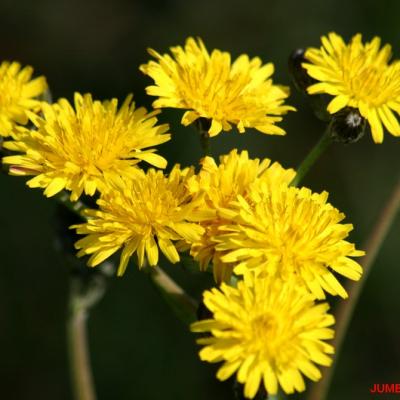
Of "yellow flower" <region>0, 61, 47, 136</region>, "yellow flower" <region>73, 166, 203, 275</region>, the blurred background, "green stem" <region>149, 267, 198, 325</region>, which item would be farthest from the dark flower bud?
the blurred background

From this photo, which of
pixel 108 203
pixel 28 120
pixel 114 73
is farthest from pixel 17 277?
pixel 108 203

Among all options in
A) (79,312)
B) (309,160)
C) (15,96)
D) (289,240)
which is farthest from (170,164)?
(289,240)

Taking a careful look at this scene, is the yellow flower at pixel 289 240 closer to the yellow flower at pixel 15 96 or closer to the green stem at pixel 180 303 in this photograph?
the green stem at pixel 180 303

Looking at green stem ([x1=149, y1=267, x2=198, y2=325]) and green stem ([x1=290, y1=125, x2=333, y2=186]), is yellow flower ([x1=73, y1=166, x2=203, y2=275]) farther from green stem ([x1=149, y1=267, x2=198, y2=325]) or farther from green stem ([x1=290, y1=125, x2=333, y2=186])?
green stem ([x1=290, y1=125, x2=333, y2=186])

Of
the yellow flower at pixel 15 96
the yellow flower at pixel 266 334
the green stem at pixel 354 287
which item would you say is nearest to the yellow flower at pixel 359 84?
the green stem at pixel 354 287

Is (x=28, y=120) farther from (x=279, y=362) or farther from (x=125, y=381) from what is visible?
(x=125, y=381)

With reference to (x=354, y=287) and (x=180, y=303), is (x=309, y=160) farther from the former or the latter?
(x=180, y=303)
